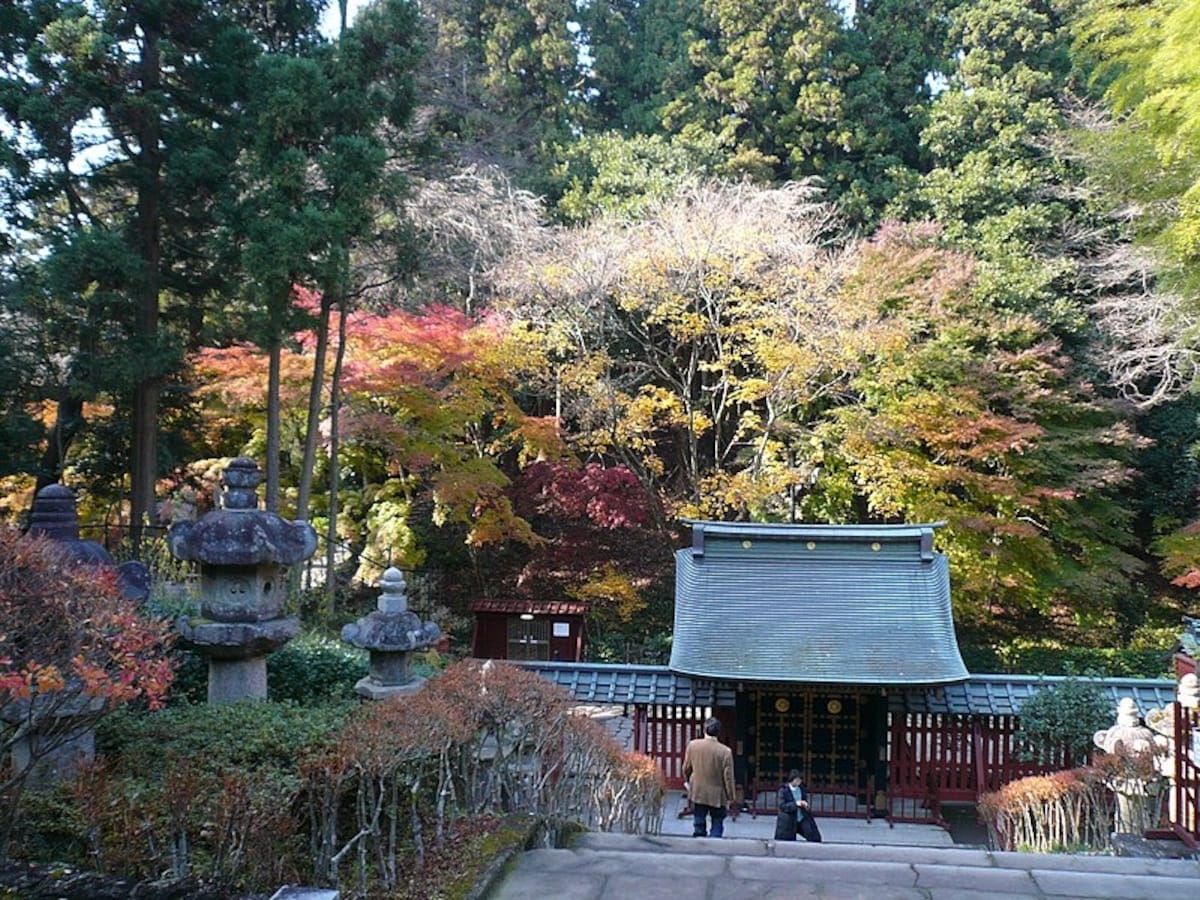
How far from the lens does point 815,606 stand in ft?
36.5

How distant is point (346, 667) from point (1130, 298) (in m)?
13.6

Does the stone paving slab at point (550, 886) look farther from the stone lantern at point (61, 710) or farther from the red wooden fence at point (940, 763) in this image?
the red wooden fence at point (940, 763)

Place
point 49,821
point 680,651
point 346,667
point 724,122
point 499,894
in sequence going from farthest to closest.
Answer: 1. point 724,122
2. point 680,651
3. point 346,667
4. point 49,821
5. point 499,894

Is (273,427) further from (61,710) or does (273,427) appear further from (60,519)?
(61,710)

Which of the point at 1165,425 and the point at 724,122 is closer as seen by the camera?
the point at 1165,425

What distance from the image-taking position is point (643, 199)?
17.6 meters

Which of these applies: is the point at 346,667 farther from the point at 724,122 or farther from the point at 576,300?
the point at 724,122

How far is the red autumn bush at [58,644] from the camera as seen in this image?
12.2 feet

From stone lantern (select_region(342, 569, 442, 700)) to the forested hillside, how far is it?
18.5 feet

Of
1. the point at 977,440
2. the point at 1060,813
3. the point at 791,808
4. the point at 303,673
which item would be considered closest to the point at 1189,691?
the point at 1060,813

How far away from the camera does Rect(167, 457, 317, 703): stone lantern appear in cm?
666

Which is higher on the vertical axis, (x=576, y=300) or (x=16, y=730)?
(x=576, y=300)

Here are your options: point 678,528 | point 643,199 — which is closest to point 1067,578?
point 678,528

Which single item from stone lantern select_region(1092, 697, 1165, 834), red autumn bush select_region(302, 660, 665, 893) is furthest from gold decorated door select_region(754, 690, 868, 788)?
stone lantern select_region(1092, 697, 1165, 834)
